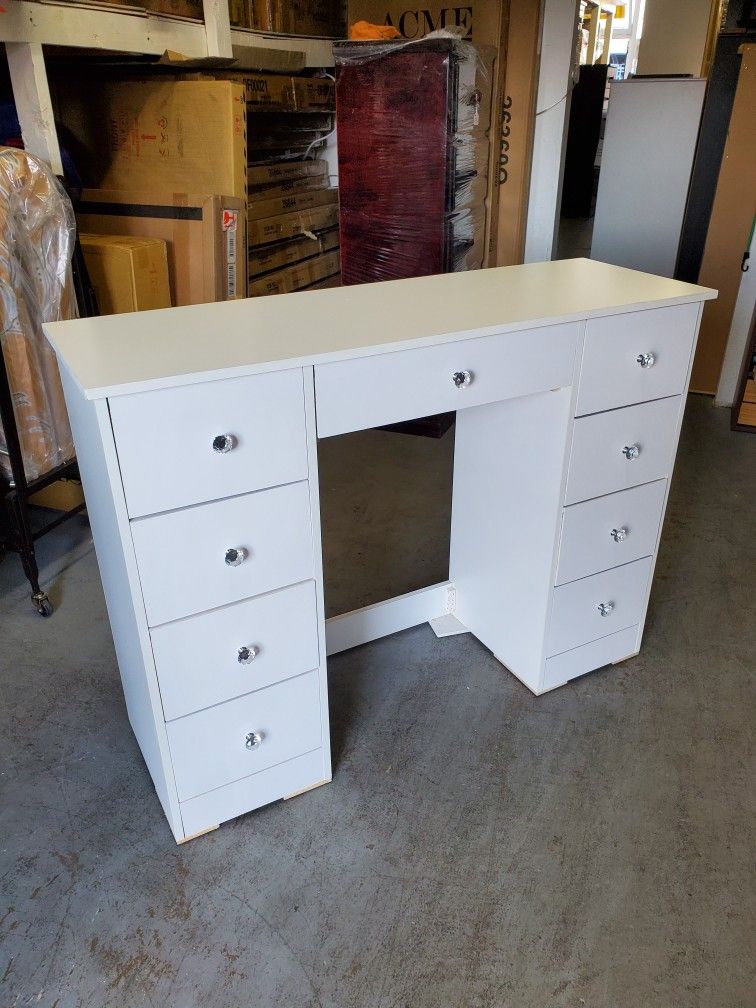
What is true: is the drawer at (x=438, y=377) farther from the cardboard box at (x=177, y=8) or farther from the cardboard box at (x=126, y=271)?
the cardboard box at (x=177, y=8)

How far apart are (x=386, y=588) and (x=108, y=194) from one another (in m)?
1.82

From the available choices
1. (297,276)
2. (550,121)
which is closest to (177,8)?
(297,276)

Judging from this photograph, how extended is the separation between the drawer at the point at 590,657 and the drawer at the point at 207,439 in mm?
908

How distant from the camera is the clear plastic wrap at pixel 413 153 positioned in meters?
2.82

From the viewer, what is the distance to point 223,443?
1147mm

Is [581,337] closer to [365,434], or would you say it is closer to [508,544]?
[508,544]

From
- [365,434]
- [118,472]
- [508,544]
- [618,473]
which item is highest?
[118,472]

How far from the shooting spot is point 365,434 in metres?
3.32

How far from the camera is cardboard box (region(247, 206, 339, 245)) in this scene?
11.2 feet

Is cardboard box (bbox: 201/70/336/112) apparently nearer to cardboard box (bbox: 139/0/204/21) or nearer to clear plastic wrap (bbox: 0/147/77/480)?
cardboard box (bbox: 139/0/204/21)

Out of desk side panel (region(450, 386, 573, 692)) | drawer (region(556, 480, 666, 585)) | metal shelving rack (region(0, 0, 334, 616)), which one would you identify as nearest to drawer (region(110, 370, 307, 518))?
desk side panel (region(450, 386, 573, 692))

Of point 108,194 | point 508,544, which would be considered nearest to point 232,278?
point 108,194

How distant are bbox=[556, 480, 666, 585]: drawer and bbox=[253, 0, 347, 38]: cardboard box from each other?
2.68 metres

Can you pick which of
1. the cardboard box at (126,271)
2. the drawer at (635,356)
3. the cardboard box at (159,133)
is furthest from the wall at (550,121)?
the drawer at (635,356)
